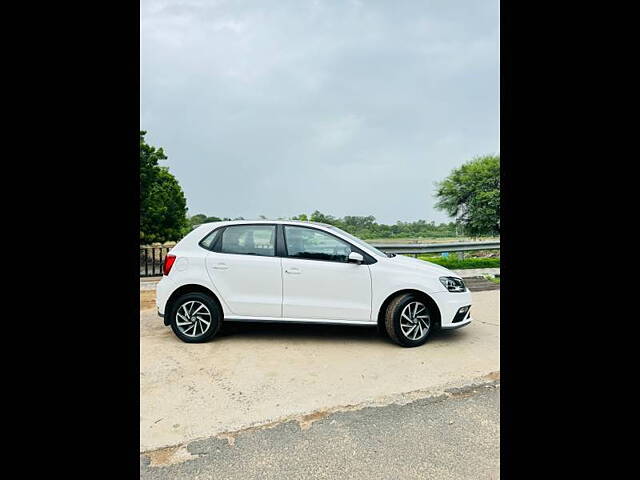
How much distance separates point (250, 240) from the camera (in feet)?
14.7

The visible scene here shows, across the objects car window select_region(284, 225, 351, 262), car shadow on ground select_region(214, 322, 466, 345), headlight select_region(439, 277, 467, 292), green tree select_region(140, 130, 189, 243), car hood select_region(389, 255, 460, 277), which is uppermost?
green tree select_region(140, 130, 189, 243)

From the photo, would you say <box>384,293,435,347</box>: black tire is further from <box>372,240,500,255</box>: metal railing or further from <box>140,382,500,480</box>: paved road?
<box>372,240,500,255</box>: metal railing

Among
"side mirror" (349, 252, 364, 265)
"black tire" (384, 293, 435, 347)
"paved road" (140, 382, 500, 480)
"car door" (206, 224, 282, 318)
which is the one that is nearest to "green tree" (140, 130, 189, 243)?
"car door" (206, 224, 282, 318)

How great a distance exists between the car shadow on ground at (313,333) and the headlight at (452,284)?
677 mm

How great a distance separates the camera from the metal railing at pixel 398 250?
29.8 feet

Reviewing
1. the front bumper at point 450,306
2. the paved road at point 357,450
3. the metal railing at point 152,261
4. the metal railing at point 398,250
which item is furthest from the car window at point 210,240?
the metal railing at point 152,261

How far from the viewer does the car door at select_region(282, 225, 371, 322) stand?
168 inches

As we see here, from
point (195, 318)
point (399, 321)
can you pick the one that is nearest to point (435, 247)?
point (399, 321)

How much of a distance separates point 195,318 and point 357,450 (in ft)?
9.00

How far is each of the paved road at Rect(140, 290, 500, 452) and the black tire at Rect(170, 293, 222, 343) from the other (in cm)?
11

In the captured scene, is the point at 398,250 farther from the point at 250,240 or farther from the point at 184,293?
the point at 184,293

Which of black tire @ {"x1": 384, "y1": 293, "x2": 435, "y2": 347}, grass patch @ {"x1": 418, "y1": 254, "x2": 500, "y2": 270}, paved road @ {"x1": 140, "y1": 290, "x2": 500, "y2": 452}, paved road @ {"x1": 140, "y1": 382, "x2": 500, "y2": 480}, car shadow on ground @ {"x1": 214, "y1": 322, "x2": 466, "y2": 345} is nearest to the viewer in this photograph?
paved road @ {"x1": 140, "y1": 382, "x2": 500, "y2": 480}

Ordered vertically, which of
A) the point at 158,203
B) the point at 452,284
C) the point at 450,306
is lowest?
the point at 450,306
